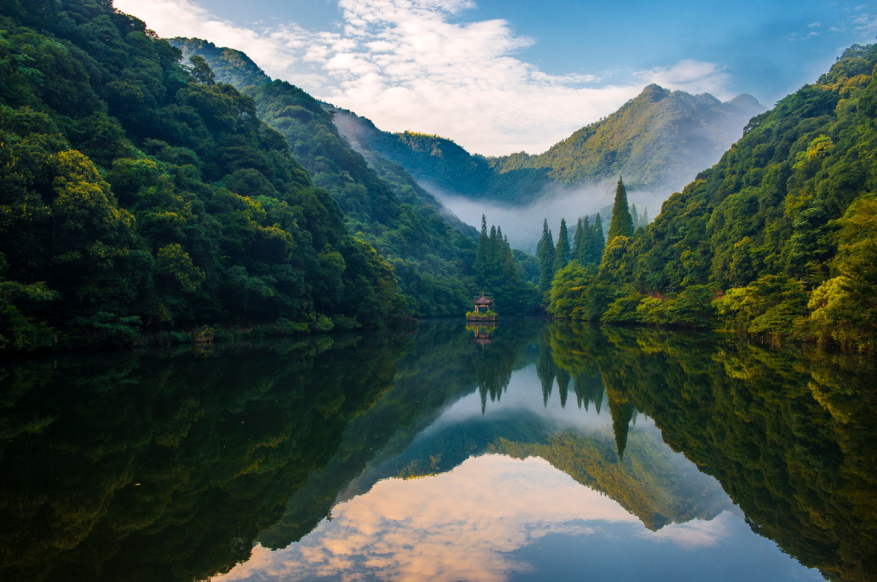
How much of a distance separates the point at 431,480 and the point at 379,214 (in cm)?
7233

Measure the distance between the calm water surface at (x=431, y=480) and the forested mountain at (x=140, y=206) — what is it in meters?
6.78

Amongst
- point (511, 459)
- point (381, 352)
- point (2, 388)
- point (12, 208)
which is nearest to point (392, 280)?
point (381, 352)

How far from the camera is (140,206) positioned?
2286 centimetres

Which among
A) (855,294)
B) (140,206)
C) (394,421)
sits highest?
(140,206)

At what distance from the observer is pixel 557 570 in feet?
13.8

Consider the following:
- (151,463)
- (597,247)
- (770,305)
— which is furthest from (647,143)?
(151,463)

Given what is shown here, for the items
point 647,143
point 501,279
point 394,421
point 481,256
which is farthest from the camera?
point 647,143

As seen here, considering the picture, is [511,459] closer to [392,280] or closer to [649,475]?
[649,475]

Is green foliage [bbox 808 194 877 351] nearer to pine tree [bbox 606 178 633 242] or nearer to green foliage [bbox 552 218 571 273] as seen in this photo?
pine tree [bbox 606 178 633 242]

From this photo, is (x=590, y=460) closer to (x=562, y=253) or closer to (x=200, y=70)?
(x=200, y=70)

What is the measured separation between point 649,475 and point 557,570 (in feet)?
10.8

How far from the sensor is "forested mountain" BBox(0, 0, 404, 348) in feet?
57.4

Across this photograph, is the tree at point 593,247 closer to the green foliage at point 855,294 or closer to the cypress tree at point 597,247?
the cypress tree at point 597,247

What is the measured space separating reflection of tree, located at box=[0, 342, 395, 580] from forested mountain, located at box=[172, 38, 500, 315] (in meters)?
44.0
